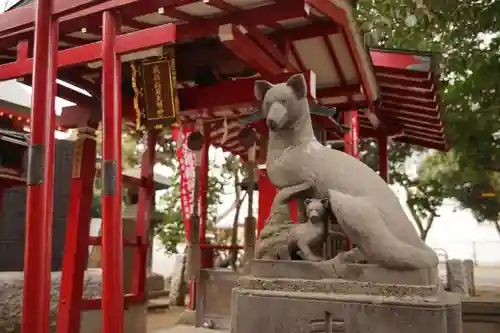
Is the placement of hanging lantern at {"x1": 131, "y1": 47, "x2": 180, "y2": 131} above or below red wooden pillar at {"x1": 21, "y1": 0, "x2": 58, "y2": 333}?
above

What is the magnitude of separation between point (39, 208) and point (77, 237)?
255 centimetres

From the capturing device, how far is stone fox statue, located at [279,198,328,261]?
3631mm

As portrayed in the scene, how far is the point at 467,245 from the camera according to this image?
32.4 m

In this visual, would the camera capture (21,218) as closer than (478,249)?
Yes

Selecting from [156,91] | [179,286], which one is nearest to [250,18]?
[156,91]

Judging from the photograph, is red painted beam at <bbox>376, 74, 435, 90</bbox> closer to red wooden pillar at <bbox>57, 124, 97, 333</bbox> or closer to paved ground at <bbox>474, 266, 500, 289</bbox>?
red wooden pillar at <bbox>57, 124, 97, 333</bbox>

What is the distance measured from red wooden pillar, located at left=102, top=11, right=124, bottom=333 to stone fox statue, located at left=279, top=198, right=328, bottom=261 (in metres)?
1.86

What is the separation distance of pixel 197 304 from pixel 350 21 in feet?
18.4

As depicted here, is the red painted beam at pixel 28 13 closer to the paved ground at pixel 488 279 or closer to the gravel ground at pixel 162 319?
the gravel ground at pixel 162 319

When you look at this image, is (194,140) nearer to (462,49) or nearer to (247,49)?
(247,49)

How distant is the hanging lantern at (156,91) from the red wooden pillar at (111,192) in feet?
4.19

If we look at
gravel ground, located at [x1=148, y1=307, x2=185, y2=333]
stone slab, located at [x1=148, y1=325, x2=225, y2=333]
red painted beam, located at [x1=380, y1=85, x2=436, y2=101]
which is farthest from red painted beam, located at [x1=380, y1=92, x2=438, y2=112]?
gravel ground, located at [x1=148, y1=307, x2=185, y2=333]

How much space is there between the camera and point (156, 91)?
21.2ft

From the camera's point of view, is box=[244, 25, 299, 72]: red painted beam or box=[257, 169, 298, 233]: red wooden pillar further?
box=[257, 169, 298, 233]: red wooden pillar
